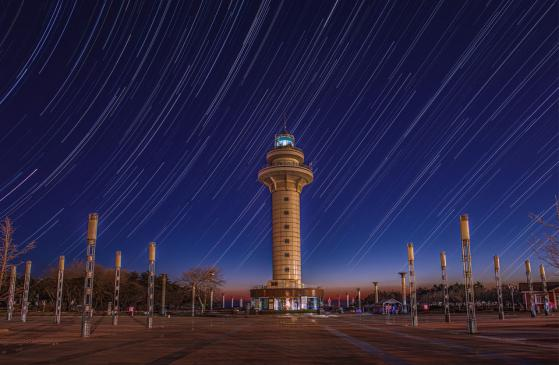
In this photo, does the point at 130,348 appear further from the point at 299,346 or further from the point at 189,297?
the point at 189,297

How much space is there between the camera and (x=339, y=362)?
13492 mm

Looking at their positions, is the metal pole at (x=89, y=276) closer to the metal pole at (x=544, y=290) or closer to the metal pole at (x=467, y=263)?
the metal pole at (x=467, y=263)

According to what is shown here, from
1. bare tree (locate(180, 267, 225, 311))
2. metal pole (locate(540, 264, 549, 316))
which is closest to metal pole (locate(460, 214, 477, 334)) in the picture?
metal pole (locate(540, 264, 549, 316))

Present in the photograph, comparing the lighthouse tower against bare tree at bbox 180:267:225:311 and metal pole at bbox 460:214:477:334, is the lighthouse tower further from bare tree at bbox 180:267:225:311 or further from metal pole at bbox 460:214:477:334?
metal pole at bbox 460:214:477:334

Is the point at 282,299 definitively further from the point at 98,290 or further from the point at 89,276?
the point at 89,276

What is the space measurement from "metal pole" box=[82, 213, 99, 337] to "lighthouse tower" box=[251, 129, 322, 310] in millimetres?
67620

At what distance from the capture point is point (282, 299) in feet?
299

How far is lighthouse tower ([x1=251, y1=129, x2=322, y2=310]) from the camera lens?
9131 cm

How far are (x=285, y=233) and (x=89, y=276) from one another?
233 ft

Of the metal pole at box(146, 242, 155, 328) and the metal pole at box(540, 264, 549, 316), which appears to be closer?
the metal pole at box(146, 242, 155, 328)

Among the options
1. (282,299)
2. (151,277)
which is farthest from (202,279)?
(151,277)

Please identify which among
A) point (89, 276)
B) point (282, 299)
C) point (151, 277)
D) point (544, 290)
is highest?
point (151, 277)

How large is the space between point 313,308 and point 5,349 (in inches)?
3121

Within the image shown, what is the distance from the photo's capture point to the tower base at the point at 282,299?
90.8m
